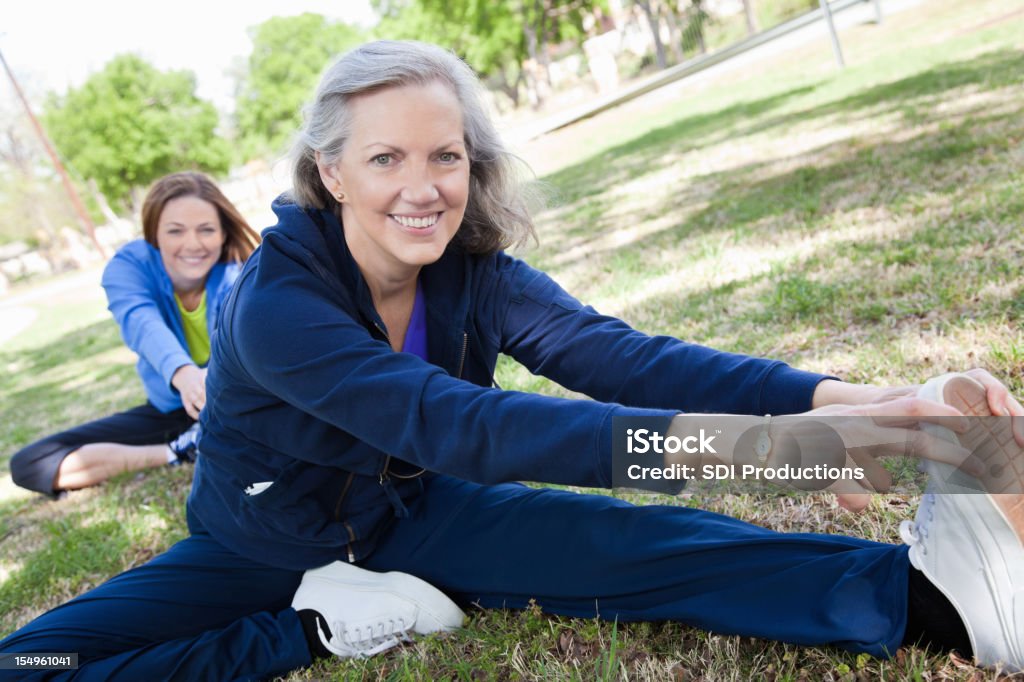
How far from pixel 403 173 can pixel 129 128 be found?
47799 mm

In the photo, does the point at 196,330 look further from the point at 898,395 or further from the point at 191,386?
the point at 898,395

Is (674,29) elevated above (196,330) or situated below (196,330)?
above

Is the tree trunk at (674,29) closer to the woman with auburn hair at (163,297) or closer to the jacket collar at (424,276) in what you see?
the woman with auburn hair at (163,297)

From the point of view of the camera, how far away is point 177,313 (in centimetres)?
441

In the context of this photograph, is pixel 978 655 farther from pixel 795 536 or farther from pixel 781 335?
pixel 781 335

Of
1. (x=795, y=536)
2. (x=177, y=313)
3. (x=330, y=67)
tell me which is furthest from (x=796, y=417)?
(x=177, y=313)

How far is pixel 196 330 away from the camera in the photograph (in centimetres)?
448

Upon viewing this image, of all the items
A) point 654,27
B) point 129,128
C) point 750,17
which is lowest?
point 750,17

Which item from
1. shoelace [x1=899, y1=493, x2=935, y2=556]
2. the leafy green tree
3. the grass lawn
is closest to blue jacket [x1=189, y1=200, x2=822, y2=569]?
shoelace [x1=899, y1=493, x2=935, y2=556]

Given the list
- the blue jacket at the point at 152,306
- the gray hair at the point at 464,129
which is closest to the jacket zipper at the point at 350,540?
the gray hair at the point at 464,129

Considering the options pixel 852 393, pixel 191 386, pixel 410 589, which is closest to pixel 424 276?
pixel 410 589

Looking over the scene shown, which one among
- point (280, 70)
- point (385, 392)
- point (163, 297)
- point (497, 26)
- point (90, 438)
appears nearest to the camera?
point (385, 392)

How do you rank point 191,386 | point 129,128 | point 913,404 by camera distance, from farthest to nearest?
point 129,128, point 191,386, point 913,404
